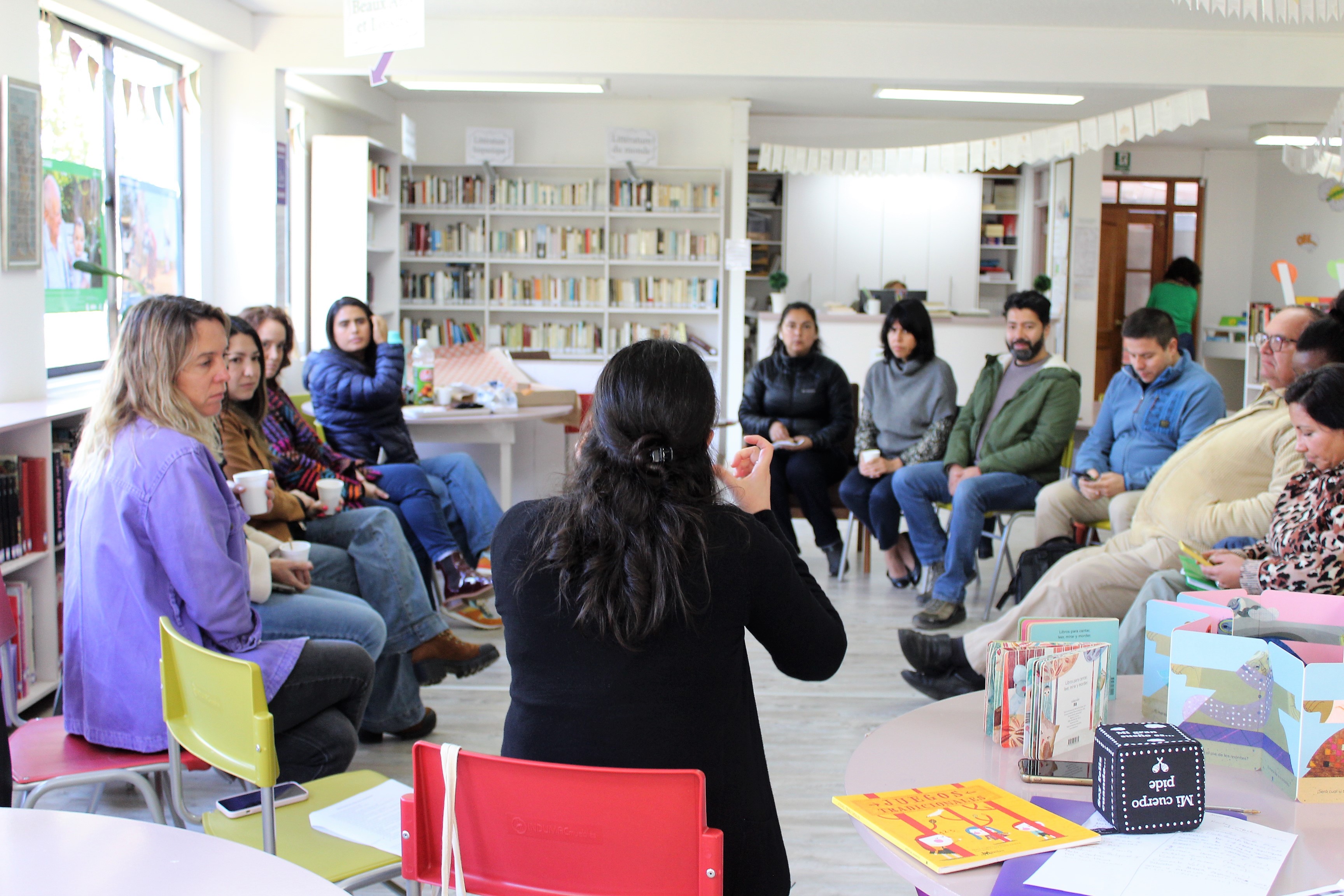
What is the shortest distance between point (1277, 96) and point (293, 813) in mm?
8769

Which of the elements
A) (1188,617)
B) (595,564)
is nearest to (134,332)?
(595,564)

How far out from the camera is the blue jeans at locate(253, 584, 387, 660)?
2408mm

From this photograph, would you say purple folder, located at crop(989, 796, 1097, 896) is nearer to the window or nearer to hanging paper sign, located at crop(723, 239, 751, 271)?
the window

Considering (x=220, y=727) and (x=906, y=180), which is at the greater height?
(x=906, y=180)

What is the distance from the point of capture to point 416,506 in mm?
4109

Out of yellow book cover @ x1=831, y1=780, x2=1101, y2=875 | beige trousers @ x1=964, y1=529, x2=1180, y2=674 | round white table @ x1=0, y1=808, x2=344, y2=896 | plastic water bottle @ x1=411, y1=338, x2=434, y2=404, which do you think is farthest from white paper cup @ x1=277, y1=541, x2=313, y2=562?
plastic water bottle @ x1=411, y1=338, x2=434, y2=404

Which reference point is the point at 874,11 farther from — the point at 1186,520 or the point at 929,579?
the point at 1186,520

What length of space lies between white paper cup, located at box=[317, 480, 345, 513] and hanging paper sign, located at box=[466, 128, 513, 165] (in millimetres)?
5849

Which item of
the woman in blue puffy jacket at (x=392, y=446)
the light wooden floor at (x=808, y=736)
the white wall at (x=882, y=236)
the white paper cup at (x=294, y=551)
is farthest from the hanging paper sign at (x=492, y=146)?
the white paper cup at (x=294, y=551)

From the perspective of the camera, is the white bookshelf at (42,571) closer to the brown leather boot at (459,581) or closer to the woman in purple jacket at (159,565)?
the brown leather boot at (459,581)

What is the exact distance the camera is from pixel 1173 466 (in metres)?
3.39

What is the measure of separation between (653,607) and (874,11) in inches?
210

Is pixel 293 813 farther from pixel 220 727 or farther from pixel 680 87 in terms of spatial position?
pixel 680 87

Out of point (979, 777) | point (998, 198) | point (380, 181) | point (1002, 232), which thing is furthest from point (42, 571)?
point (998, 198)
